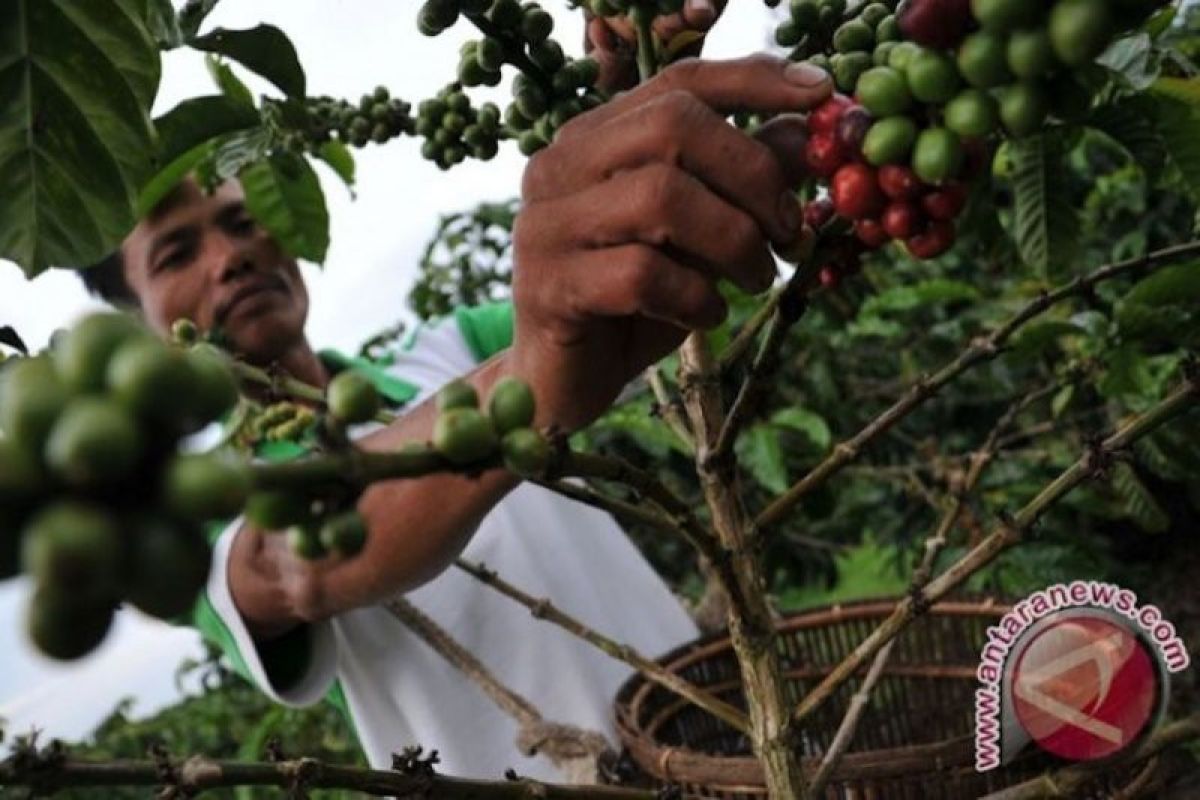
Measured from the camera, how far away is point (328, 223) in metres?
1.55

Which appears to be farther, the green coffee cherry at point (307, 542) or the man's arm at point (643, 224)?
the man's arm at point (643, 224)

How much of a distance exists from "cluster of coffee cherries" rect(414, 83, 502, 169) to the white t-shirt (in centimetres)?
68

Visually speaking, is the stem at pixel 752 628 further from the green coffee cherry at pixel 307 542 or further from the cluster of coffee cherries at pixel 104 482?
the cluster of coffee cherries at pixel 104 482

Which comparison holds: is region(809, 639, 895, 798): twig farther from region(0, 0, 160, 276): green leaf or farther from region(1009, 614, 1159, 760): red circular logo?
region(0, 0, 160, 276): green leaf

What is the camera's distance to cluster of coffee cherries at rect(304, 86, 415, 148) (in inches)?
42.9

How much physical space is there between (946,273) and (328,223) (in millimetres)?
2692

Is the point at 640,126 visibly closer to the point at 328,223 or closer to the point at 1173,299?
the point at 1173,299

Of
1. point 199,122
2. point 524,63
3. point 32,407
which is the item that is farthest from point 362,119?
point 32,407

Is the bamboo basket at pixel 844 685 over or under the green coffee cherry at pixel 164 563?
over

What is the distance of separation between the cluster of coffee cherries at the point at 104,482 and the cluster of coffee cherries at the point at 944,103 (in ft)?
1.10

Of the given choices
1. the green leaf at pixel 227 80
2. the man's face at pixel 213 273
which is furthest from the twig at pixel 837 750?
the man's face at pixel 213 273

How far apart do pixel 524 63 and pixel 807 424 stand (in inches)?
58.1

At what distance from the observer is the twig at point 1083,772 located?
75 centimetres

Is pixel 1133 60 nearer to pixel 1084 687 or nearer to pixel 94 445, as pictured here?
pixel 1084 687
